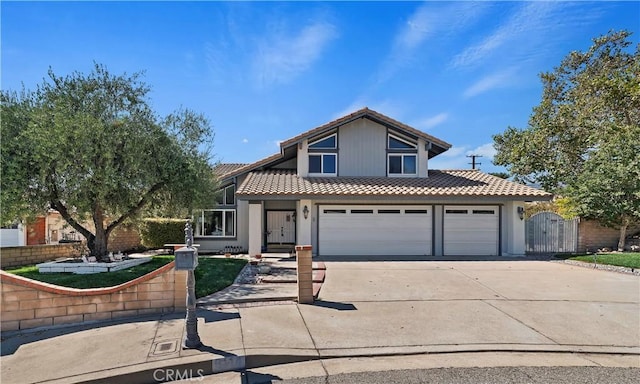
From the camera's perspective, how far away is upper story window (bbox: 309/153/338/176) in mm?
16766

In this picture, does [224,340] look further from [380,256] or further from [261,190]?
[380,256]

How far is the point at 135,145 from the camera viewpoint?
424 inches

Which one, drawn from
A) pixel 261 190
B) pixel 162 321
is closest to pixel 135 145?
pixel 261 190

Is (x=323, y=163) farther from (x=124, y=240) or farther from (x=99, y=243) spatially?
(x=124, y=240)

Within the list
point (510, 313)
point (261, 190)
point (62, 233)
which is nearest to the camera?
point (510, 313)

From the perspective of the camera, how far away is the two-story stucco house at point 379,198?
48.5 feet

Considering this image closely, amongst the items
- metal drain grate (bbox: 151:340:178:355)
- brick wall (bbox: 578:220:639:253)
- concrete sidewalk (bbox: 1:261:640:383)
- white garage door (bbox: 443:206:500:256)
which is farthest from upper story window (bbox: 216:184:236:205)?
brick wall (bbox: 578:220:639:253)

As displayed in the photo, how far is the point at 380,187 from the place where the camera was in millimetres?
15219

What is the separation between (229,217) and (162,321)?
1210 cm

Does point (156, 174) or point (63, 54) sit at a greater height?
point (63, 54)

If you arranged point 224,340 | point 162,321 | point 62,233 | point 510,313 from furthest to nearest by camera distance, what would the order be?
point 62,233, point 510,313, point 162,321, point 224,340

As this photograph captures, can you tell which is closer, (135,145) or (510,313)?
(510,313)

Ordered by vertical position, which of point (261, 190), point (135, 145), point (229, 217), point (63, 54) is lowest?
point (229, 217)

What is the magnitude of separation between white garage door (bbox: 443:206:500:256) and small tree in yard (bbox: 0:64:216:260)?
34.0 ft
